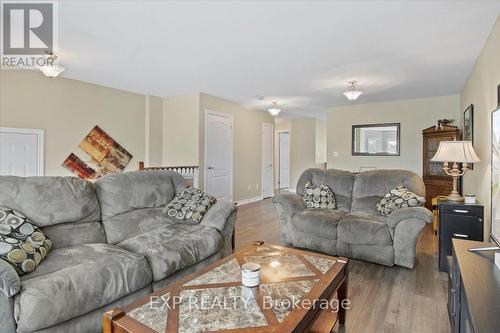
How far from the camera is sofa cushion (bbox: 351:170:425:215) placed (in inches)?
138

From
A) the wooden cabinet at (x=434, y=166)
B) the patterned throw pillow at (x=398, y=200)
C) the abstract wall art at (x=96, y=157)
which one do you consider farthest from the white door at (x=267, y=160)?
the patterned throw pillow at (x=398, y=200)

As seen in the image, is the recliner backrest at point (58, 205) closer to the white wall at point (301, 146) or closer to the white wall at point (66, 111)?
the white wall at point (66, 111)

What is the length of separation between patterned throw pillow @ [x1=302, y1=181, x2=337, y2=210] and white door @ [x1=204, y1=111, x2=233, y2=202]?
107 inches

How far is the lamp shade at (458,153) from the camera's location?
2.91m

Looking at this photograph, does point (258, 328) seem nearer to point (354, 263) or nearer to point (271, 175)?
point (354, 263)

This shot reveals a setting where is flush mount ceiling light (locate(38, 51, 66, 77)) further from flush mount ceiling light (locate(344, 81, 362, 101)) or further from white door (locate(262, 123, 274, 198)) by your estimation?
white door (locate(262, 123, 274, 198))

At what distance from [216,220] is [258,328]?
67.2 inches

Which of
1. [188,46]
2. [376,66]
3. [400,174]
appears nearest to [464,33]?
[376,66]

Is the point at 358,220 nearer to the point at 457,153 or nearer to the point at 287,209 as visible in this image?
the point at 287,209

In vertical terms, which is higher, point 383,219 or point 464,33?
point 464,33

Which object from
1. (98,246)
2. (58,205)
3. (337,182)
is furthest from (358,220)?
(58,205)

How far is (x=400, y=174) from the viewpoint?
3600 mm

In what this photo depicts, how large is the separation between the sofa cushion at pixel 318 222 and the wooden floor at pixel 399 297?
0.44 metres

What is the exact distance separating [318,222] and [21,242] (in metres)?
2.73
